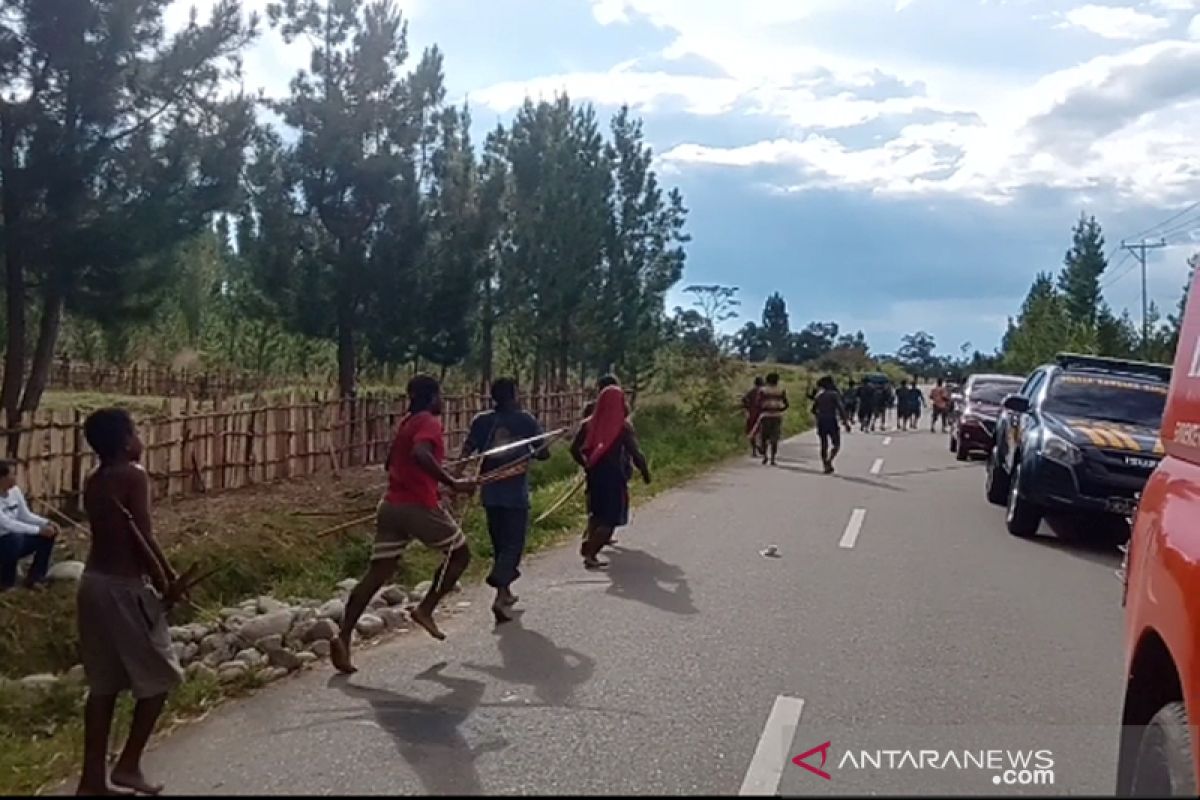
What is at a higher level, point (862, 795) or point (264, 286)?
point (264, 286)

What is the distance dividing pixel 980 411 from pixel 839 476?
17.7 ft

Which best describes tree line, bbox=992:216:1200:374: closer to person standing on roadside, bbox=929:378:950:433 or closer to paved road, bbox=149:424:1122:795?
person standing on roadside, bbox=929:378:950:433

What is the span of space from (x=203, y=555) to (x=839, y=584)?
19.7 ft

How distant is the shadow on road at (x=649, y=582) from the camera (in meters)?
9.61

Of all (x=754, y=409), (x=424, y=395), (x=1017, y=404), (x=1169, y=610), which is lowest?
(x=754, y=409)

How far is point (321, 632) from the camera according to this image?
8.52 meters

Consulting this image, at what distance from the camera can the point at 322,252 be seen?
25500 millimetres

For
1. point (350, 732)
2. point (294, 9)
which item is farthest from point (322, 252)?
point (350, 732)

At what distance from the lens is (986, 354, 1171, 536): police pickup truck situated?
12.3 metres

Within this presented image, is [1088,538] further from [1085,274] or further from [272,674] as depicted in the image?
[1085,274]

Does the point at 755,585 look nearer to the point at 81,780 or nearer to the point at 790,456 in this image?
the point at 81,780

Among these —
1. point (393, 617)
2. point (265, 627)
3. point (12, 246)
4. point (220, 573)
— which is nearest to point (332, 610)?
point (393, 617)

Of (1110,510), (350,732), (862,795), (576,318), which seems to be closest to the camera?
(862,795)

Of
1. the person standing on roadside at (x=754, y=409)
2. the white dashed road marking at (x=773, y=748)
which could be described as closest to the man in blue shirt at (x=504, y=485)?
the white dashed road marking at (x=773, y=748)
